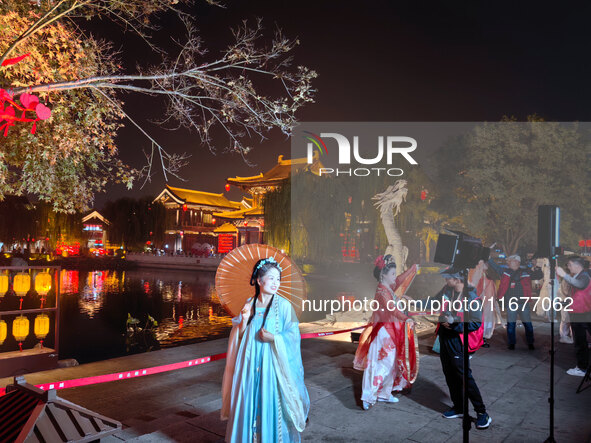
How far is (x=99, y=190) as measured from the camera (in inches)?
253

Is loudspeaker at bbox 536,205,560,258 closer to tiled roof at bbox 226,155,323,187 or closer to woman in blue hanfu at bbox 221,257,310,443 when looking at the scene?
woman in blue hanfu at bbox 221,257,310,443

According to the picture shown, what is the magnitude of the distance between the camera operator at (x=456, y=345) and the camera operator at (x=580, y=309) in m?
2.28

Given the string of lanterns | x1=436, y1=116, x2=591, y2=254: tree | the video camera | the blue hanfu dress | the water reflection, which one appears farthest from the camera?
x1=436, y1=116, x2=591, y2=254: tree

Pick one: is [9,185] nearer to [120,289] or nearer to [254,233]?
[120,289]

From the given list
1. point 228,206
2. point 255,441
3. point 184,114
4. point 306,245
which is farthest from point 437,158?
point 228,206

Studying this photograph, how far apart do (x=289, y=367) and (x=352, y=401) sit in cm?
174

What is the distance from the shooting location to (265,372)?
312 cm

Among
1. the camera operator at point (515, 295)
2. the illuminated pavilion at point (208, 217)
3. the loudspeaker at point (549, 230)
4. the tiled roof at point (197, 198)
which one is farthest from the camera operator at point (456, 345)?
the tiled roof at point (197, 198)

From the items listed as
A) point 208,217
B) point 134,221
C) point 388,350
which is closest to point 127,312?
point 388,350

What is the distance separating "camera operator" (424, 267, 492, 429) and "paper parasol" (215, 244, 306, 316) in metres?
1.33

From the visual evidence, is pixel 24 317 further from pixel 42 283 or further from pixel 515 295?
pixel 515 295

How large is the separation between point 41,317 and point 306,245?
63.4 feet

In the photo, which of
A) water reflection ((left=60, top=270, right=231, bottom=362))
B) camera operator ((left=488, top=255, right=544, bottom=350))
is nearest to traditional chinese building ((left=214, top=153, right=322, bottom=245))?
water reflection ((left=60, top=270, right=231, bottom=362))

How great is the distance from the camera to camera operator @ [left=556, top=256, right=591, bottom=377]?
5.68m
